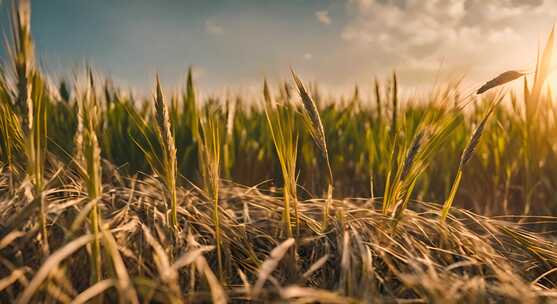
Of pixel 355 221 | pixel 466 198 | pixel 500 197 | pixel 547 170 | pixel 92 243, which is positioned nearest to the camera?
pixel 92 243

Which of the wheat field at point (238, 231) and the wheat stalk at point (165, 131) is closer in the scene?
the wheat field at point (238, 231)

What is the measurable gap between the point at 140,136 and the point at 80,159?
1.18 metres

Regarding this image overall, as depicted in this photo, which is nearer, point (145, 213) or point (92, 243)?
point (92, 243)

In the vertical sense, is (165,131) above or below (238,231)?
above

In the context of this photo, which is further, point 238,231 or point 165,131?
point 238,231

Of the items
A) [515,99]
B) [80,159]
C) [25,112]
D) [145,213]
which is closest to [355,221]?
[145,213]

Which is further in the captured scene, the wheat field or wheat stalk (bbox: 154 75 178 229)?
wheat stalk (bbox: 154 75 178 229)

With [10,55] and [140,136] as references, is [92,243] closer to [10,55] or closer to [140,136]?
[10,55]

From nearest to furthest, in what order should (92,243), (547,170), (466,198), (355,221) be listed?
1. (92,243)
2. (355,221)
3. (547,170)
4. (466,198)

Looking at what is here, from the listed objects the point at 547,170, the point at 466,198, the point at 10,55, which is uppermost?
the point at 10,55

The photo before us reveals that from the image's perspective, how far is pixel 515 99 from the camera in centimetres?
215

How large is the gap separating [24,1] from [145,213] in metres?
0.56

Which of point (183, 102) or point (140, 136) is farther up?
point (183, 102)

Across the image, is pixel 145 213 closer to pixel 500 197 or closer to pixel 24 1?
pixel 24 1
